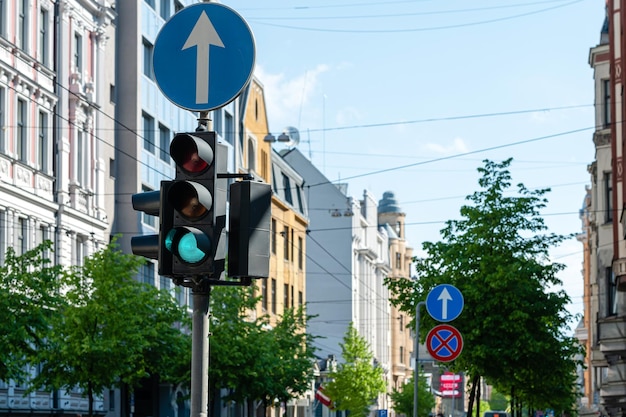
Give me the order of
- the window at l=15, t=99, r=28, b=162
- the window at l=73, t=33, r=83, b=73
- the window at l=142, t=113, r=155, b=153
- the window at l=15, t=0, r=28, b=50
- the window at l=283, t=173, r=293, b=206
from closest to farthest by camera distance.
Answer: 1. the window at l=15, t=99, r=28, b=162
2. the window at l=15, t=0, r=28, b=50
3. the window at l=73, t=33, r=83, b=73
4. the window at l=142, t=113, r=155, b=153
5. the window at l=283, t=173, r=293, b=206

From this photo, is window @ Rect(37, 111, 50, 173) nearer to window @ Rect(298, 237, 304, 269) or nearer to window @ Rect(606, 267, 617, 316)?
window @ Rect(606, 267, 617, 316)

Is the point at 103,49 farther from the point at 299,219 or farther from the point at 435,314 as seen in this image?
the point at 299,219

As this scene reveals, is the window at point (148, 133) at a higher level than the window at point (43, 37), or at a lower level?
lower

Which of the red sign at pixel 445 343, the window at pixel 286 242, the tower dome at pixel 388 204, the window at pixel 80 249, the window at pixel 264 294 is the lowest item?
the red sign at pixel 445 343

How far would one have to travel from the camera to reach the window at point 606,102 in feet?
182

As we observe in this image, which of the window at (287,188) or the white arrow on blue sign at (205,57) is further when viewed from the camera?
the window at (287,188)

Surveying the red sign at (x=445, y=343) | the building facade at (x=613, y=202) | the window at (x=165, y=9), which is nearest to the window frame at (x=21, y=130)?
the window at (x=165, y=9)

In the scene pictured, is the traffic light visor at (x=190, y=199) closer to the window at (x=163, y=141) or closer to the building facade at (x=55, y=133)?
the building facade at (x=55, y=133)

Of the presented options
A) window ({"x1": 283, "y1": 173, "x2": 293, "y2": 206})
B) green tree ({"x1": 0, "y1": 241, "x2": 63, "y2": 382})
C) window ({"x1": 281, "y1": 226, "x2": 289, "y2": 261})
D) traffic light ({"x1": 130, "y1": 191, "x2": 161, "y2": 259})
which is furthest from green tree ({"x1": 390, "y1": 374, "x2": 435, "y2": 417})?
traffic light ({"x1": 130, "y1": 191, "x2": 161, "y2": 259})

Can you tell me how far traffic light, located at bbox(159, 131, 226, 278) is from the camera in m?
8.75

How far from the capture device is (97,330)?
35.1m

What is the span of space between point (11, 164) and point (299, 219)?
138 feet

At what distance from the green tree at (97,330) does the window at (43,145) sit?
5825 millimetres

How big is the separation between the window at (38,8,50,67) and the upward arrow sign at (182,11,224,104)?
3390 centimetres
